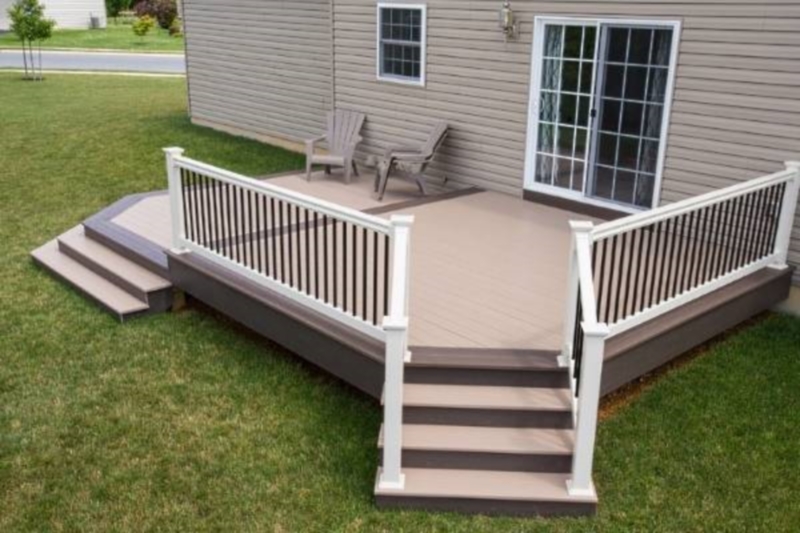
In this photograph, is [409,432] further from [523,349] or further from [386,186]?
[386,186]

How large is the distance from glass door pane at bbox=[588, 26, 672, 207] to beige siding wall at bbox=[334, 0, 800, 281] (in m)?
0.21

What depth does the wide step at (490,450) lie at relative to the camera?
14.4 ft

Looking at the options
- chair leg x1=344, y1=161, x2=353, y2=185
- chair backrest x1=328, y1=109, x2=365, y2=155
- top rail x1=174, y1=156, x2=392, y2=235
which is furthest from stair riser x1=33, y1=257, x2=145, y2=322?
chair backrest x1=328, y1=109, x2=365, y2=155

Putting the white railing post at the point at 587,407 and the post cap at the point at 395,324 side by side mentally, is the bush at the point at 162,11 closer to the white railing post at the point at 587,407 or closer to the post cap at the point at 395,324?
the post cap at the point at 395,324

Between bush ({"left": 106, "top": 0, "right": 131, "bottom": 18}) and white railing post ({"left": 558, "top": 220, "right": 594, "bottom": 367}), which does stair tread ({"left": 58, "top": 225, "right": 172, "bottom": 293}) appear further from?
bush ({"left": 106, "top": 0, "right": 131, "bottom": 18})

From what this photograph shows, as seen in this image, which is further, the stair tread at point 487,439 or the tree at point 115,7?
the tree at point 115,7

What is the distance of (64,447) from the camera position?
4910 mm

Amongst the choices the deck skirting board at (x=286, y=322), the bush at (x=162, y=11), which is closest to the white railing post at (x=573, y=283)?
the deck skirting board at (x=286, y=322)

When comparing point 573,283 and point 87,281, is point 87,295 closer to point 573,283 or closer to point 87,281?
A: point 87,281

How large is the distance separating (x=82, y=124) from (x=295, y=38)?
5.48 meters

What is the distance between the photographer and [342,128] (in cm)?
1034

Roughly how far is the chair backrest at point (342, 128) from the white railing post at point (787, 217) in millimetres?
5410

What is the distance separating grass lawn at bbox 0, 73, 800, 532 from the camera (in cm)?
427

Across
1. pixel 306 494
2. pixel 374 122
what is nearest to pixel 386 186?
pixel 374 122
